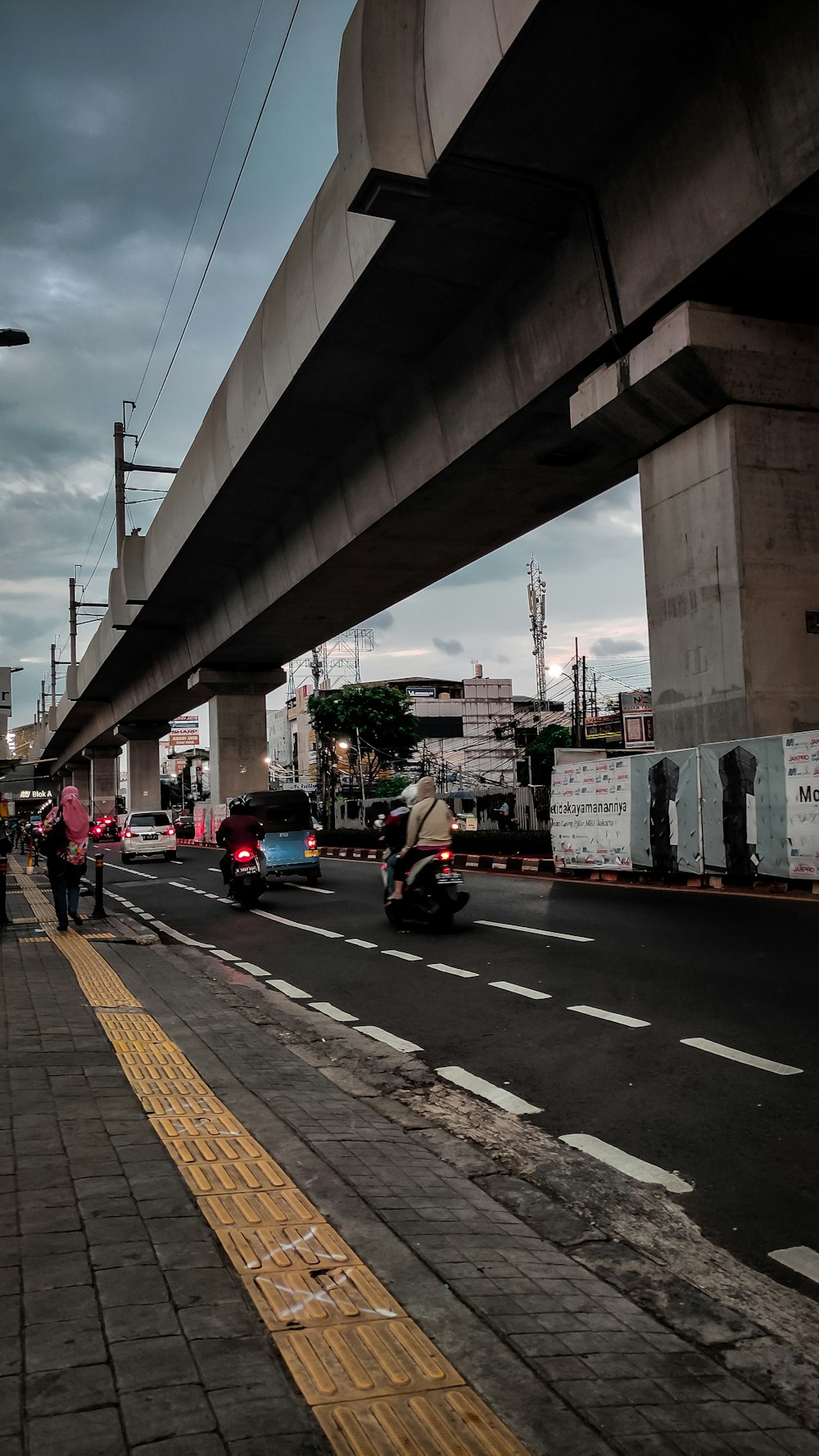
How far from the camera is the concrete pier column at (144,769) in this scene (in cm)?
5884

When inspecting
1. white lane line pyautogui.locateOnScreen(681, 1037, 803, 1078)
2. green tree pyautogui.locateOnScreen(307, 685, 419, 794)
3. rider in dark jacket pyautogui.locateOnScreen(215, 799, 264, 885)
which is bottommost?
white lane line pyautogui.locateOnScreen(681, 1037, 803, 1078)

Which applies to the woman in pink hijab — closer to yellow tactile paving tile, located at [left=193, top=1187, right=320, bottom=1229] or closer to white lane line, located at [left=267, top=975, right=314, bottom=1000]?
white lane line, located at [left=267, top=975, right=314, bottom=1000]

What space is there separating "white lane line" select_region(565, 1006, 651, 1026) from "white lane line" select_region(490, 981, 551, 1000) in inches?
18.5

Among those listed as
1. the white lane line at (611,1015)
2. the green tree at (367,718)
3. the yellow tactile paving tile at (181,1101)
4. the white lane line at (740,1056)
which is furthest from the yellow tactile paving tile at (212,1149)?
the green tree at (367,718)

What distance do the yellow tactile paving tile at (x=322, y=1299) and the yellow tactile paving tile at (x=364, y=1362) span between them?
0.17 ft

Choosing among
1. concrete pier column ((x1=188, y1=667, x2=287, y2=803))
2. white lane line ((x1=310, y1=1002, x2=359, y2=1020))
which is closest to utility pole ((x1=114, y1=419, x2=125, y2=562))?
concrete pier column ((x1=188, y1=667, x2=287, y2=803))

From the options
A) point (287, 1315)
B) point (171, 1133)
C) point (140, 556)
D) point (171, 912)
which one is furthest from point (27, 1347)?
point (140, 556)

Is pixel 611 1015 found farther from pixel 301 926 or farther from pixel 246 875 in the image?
pixel 246 875

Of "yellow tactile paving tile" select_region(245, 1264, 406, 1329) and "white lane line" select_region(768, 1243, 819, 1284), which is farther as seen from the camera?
"white lane line" select_region(768, 1243, 819, 1284)

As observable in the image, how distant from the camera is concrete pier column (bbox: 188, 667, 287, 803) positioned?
37.4 metres

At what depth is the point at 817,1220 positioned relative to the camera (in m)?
3.79

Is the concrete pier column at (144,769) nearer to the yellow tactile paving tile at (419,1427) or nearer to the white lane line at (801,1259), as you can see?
the white lane line at (801,1259)

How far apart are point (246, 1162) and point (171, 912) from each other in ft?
44.3

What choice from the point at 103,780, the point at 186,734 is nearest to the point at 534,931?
the point at 103,780
